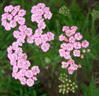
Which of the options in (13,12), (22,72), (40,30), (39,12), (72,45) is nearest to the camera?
(72,45)

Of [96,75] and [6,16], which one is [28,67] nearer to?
[6,16]

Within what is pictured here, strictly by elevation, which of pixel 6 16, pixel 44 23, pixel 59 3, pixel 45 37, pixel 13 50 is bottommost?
pixel 13 50

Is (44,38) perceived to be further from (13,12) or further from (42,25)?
(13,12)

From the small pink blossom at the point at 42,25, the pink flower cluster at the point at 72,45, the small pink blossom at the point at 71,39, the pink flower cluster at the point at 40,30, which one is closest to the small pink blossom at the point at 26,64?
the pink flower cluster at the point at 40,30

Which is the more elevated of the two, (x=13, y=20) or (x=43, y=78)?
(x=13, y=20)

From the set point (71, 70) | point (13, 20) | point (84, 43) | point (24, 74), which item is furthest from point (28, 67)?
point (84, 43)

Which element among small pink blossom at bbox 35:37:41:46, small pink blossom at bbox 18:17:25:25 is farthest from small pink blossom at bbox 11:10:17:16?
small pink blossom at bbox 35:37:41:46

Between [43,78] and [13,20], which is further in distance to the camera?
[43,78]

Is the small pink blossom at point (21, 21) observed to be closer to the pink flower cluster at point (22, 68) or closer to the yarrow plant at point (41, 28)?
the yarrow plant at point (41, 28)

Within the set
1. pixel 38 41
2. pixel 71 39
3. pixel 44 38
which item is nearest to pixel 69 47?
pixel 71 39

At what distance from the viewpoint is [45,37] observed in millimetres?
2826

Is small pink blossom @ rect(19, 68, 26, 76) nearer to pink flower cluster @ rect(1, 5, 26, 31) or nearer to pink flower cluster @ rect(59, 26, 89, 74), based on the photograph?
A: pink flower cluster @ rect(59, 26, 89, 74)

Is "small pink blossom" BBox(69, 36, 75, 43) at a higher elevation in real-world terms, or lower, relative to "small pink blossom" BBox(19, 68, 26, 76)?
higher

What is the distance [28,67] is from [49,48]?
27.1 inches
